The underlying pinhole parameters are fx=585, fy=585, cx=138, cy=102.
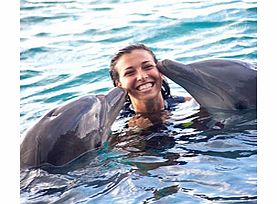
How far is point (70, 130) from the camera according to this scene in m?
5.14

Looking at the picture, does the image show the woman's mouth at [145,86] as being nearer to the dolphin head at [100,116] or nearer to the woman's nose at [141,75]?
the woman's nose at [141,75]

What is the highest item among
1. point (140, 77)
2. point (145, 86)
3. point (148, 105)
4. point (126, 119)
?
point (140, 77)

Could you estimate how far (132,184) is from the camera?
450 cm

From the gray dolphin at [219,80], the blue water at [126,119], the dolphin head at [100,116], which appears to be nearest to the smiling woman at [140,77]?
the blue water at [126,119]

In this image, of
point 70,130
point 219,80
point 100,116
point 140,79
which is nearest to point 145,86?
point 140,79

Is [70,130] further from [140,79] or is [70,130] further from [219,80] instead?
[219,80]

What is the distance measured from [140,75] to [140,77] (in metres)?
0.02

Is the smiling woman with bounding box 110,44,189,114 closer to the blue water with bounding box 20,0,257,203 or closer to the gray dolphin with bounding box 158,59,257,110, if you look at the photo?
the blue water with bounding box 20,0,257,203

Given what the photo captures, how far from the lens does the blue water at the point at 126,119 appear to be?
4430 millimetres

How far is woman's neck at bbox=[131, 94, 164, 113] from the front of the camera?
6453 millimetres

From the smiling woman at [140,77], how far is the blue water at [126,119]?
26 cm

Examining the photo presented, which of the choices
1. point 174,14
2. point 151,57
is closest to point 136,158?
point 151,57

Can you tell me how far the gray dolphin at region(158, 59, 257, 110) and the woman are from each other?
0.42 metres
